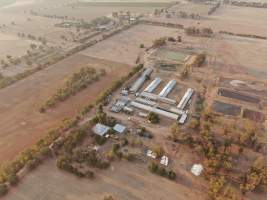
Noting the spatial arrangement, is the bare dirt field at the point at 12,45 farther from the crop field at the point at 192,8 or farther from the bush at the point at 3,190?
the crop field at the point at 192,8

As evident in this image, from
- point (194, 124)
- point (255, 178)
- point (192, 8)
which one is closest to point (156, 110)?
point (194, 124)

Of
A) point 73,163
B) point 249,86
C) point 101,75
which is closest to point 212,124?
point 249,86

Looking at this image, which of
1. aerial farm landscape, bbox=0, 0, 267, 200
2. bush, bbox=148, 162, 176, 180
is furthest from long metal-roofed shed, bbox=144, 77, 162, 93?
bush, bbox=148, 162, 176, 180

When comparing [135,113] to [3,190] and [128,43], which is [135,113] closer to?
[3,190]

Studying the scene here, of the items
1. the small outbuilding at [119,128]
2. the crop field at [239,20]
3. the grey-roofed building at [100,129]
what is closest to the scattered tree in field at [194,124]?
the small outbuilding at [119,128]

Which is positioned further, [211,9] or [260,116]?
[211,9]

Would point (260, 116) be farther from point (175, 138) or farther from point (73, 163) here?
point (73, 163)
